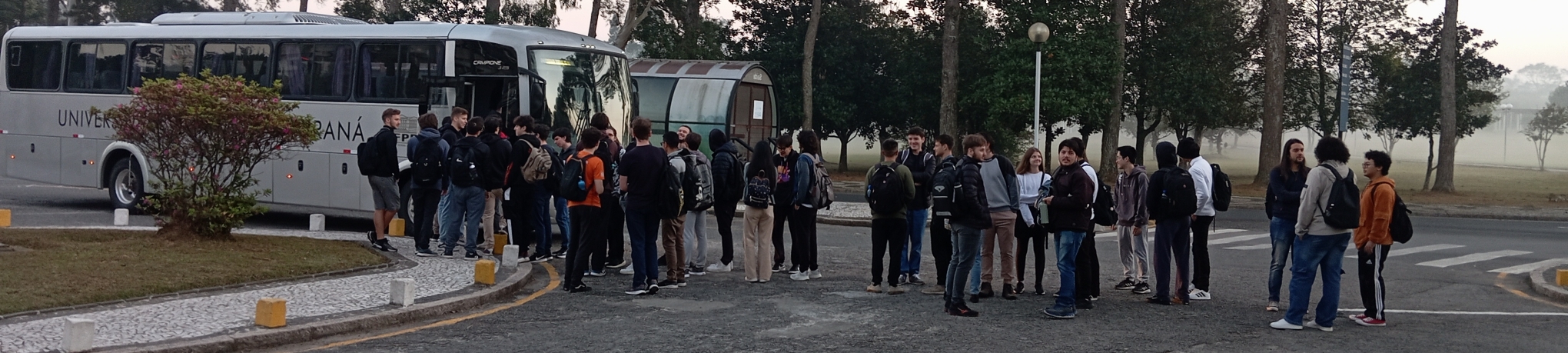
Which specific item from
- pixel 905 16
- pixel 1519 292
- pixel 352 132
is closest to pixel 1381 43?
pixel 905 16

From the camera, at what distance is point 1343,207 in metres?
8.27

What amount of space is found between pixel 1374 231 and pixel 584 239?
5.97 m

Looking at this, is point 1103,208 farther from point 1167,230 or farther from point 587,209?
point 587,209

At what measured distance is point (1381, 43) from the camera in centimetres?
4394

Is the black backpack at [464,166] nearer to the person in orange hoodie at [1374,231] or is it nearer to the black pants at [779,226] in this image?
the black pants at [779,226]

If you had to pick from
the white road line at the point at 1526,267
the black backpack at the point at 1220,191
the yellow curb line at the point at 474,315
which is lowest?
the yellow curb line at the point at 474,315

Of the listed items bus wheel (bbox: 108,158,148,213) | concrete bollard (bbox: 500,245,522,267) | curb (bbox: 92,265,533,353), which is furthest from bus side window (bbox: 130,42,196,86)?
curb (bbox: 92,265,533,353)

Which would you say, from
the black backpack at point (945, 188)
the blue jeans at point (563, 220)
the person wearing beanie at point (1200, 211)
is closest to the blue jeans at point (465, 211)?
the blue jeans at point (563, 220)

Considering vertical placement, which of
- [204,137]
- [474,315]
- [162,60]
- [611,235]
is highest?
[162,60]

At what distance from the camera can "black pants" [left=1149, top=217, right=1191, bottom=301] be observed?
9.72 m

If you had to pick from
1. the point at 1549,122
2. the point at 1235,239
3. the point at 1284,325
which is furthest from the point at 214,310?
the point at 1549,122

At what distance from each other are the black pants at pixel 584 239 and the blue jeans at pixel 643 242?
12.2 inches

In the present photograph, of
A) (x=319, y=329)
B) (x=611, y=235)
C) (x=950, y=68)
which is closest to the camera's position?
(x=319, y=329)

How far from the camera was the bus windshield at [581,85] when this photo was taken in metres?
15.8
